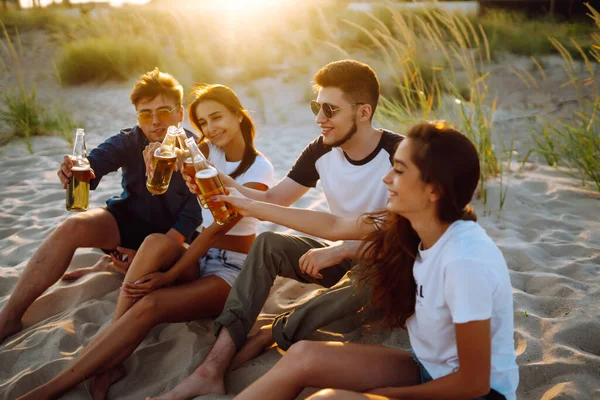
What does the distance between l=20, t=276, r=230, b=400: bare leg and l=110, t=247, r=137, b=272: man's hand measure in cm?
70

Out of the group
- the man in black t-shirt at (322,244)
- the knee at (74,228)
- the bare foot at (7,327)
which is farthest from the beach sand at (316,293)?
the knee at (74,228)

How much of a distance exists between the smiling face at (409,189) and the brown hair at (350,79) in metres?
0.99

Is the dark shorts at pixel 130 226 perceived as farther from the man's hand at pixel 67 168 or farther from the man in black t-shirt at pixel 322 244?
the man in black t-shirt at pixel 322 244

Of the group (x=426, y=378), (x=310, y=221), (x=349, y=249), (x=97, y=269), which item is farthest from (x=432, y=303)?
(x=97, y=269)

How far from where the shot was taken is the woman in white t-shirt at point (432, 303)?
1.74 meters

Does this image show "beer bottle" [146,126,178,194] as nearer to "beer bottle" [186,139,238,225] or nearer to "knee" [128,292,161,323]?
"beer bottle" [186,139,238,225]

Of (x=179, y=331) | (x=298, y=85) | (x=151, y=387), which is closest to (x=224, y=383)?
(x=151, y=387)

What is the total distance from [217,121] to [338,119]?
780 mm

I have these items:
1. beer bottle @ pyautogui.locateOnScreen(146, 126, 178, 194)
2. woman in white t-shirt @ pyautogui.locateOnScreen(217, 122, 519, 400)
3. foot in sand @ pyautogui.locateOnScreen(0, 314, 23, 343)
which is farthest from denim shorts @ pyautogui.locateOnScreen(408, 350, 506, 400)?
foot in sand @ pyautogui.locateOnScreen(0, 314, 23, 343)

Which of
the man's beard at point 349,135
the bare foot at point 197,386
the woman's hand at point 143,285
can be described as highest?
the man's beard at point 349,135

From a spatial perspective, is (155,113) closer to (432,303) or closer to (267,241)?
(267,241)

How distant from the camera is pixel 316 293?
3375 millimetres

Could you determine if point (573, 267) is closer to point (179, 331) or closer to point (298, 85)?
point (179, 331)

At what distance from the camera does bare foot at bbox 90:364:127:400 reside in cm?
256
